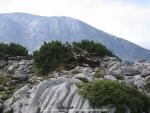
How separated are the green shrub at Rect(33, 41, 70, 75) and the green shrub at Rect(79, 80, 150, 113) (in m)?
20.8

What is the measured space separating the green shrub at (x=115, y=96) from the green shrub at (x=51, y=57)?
2077cm

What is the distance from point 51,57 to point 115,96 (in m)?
25.6

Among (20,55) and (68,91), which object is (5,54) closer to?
(20,55)

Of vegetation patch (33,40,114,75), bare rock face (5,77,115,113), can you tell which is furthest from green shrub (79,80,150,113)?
vegetation patch (33,40,114,75)

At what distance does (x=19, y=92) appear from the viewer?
87.6 feet

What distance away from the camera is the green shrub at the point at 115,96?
845 inches

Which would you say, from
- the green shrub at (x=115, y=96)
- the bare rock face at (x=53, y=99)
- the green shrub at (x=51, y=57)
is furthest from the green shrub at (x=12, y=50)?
the green shrub at (x=115, y=96)

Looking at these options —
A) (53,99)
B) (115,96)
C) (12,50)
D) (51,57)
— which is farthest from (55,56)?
(115,96)

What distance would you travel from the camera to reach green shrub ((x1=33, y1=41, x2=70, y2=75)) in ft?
146

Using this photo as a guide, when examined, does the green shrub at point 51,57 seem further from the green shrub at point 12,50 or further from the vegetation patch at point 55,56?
the green shrub at point 12,50

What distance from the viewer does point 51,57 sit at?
46.7m

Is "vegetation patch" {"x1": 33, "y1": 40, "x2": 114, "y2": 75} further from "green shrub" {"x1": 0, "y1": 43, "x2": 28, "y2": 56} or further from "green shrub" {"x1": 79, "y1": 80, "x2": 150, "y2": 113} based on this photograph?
"green shrub" {"x1": 79, "y1": 80, "x2": 150, "y2": 113}

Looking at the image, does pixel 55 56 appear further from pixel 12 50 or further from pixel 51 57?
pixel 12 50

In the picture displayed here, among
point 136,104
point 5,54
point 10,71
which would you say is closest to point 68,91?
point 136,104
